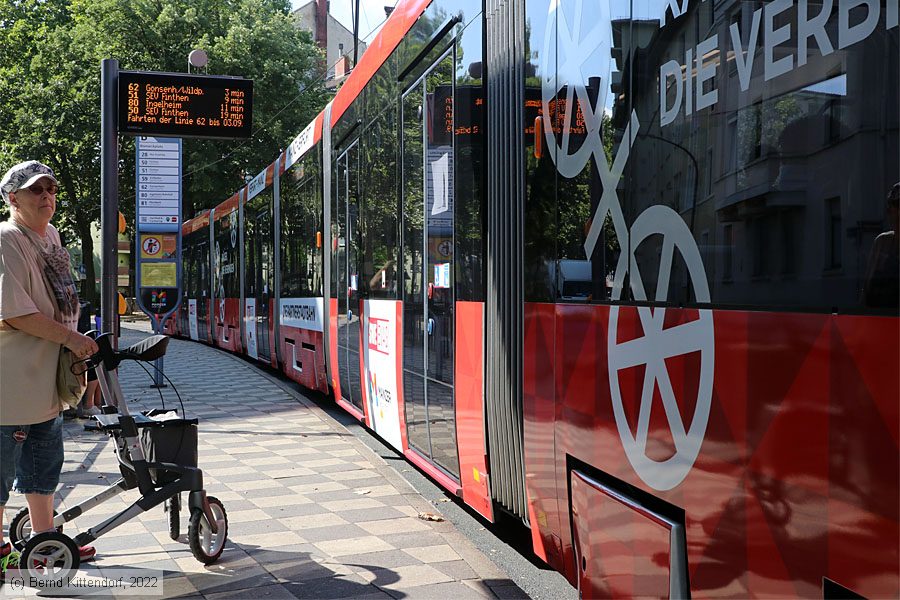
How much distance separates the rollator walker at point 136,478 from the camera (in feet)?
14.5

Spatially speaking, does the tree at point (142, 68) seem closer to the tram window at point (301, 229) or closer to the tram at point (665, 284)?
the tram window at point (301, 229)

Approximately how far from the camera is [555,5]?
4055 mm

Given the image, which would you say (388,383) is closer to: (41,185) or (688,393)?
(41,185)

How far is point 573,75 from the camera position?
3811 millimetres

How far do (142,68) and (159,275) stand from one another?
23228 mm

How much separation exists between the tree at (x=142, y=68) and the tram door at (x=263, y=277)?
19.3m

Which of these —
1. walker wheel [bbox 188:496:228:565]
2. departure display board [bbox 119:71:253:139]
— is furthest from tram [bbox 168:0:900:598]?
departure display board [bbox 119:71:253:139]

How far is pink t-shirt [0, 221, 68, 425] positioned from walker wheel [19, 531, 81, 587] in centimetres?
52

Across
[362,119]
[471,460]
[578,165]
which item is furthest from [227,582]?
[362,119]

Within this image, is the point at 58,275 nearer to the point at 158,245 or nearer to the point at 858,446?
the point at 858,446

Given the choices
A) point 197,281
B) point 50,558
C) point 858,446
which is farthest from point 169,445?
point 197,281

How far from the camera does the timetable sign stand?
14680 mm

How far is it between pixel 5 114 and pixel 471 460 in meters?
35.5

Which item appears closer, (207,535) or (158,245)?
(207,535)
